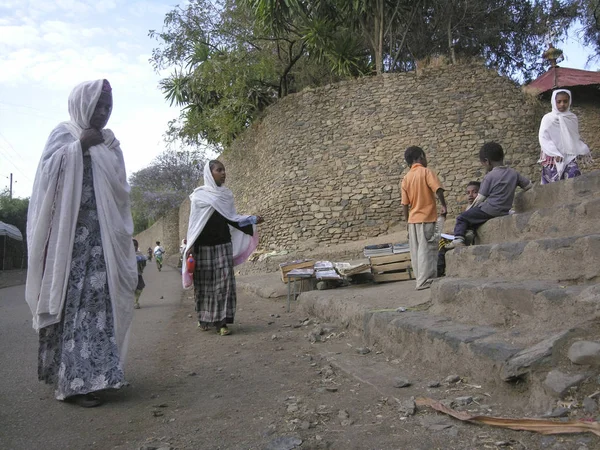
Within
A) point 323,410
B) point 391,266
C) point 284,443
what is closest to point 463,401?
point 323,410

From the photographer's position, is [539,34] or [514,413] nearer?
[514,413]

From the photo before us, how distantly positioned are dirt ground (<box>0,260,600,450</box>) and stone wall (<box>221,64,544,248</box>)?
33.0 ft

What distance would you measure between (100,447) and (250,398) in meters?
0.90

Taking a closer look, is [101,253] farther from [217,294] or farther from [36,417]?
[217,294]

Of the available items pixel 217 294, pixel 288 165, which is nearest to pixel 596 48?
pixel 288 165

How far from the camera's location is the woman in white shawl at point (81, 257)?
302 cm

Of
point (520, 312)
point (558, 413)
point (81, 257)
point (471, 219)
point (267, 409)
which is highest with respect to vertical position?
point (471, 219)

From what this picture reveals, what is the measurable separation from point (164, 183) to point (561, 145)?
39.5 metres

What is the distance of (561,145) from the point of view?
18.6ft

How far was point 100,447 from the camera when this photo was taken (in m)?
2.34

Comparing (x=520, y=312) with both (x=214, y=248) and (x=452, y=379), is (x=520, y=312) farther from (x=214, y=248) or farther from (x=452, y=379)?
(x=214, y=248)

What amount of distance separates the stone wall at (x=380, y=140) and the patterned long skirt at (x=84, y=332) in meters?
11.3

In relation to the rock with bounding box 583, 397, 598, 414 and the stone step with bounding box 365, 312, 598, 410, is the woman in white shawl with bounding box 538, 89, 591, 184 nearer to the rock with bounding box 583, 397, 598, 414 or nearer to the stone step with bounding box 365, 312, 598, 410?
the stone step with bounding box 365, 312, 598, 410

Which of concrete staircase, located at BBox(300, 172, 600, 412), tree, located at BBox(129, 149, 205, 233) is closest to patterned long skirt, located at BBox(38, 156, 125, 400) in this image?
concrete staircase, located at BBox(300, 172, 600, 412)
